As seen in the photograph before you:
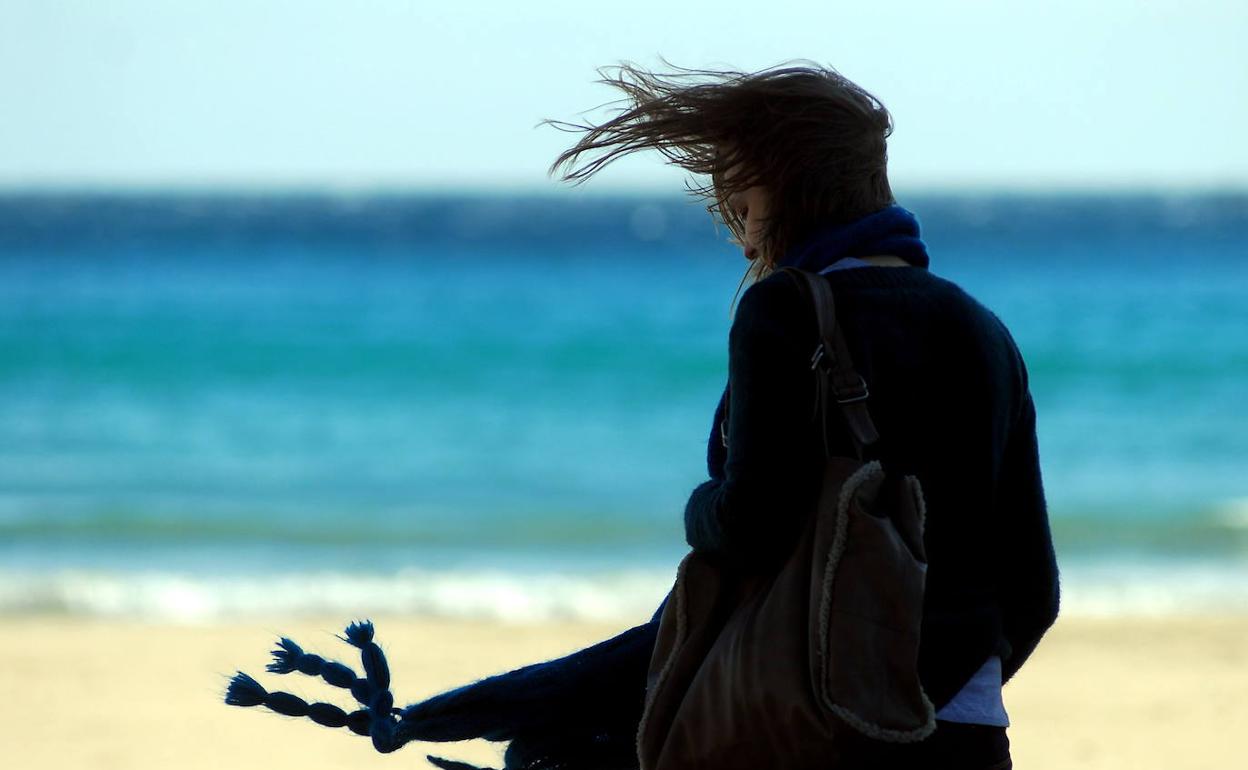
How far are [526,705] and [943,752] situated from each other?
19.8 inches

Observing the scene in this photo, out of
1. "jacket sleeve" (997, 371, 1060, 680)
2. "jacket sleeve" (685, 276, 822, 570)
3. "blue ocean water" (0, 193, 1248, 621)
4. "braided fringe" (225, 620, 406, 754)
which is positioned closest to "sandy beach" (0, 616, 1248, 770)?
"blue ocean water" (0, 193, 1248, 621)

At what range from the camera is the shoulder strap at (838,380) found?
138cm

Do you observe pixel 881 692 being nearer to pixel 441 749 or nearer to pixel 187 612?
pixel 441 749

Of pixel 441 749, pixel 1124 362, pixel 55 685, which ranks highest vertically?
pixel 1124 362

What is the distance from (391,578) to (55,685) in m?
2.32

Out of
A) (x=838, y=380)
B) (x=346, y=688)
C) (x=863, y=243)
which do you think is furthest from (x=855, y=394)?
(x=346, y=688)

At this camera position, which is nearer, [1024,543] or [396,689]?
[1024,543]

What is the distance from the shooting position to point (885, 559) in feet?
4.45

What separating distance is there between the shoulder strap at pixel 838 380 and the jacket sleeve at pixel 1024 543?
0.24 meters

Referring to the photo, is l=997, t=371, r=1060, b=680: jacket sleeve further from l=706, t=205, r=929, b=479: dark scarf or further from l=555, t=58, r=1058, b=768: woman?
l=706, t=205, r=929, b=479: dark scarf

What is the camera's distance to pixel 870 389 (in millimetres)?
1420

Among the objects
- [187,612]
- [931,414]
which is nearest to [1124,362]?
[187,612]

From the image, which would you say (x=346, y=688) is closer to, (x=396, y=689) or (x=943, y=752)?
(x=943, y=752)

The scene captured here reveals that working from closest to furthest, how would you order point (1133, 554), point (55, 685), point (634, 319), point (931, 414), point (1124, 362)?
point (931, 414) → point (55, 685) → point (1133, 554) → point (1124, 362) → point (634, 319)
